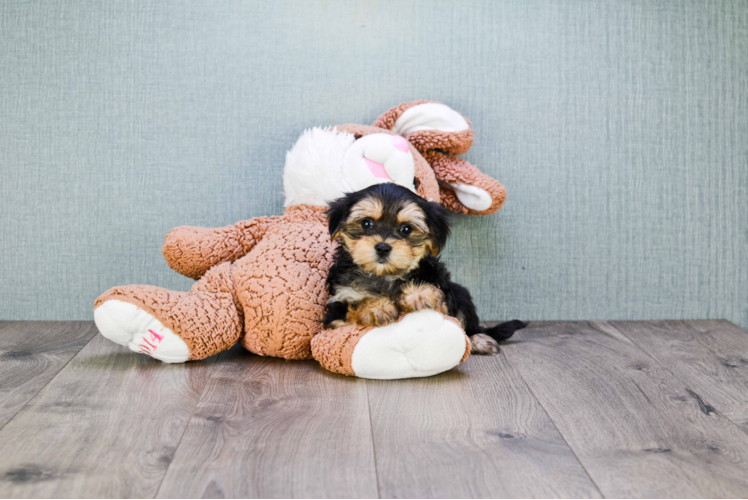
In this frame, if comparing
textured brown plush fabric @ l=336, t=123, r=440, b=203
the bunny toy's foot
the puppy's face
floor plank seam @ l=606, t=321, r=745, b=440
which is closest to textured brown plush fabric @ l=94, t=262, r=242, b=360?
the bunny toy's foot

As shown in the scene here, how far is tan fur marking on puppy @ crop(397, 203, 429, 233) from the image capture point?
182 centimetres

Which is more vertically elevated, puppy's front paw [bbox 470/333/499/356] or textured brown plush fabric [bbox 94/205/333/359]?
textured brown plush fabric [bbox 94/205/333/359]

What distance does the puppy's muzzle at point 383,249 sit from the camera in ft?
5.81

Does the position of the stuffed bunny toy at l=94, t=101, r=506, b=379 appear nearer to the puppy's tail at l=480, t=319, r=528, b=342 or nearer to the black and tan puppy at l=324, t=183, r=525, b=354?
the black and tan puppy at l=324, t=183, r=525, b=354

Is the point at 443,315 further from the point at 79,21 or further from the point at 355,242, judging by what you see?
the point at 79,21

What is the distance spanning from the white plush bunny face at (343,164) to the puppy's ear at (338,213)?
23cm

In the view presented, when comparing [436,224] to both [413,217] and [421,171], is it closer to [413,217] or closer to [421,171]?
[413,217]

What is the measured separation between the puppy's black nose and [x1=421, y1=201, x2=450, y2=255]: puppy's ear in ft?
0.59

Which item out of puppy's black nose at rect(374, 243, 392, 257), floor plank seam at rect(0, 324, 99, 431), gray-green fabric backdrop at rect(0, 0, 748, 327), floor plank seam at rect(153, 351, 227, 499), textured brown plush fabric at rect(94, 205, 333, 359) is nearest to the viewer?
floor plank seam at rect(153, 351, 227, 499)

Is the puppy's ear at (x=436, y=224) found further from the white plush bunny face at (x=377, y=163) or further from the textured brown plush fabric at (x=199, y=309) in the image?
the textured brown plush fabric at (x=199, y=309)

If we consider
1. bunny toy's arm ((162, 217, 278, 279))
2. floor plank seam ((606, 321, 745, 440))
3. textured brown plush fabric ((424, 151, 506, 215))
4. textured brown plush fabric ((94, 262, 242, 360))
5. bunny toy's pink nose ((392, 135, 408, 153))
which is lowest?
floor plank seam ((606, 321, 745, 440))

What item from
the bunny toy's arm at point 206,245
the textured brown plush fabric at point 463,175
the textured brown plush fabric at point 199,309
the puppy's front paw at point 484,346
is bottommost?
the puppy's front paw at point 484,346

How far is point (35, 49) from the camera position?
8.48 feet

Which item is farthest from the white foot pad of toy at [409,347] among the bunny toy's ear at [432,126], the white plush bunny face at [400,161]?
the bunny toy's ear at [432,126]
